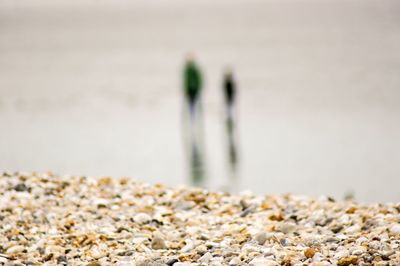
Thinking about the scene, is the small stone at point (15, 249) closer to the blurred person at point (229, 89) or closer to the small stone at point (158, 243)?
the small stone at point (158, 243)

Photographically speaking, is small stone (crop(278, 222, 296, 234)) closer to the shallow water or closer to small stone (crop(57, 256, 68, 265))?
small stone (crop(57, 256, 68, 265))

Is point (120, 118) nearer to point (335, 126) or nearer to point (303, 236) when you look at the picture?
point (335, 126)

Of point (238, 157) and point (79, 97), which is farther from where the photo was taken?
point (79, 97)

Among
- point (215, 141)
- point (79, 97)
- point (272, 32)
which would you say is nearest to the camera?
point (215, 141)

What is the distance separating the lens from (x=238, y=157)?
49.7ft

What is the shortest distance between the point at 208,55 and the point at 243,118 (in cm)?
2455

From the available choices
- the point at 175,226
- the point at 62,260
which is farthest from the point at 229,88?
the point at 62,260

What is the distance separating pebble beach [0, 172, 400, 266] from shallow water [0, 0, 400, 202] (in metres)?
3.80

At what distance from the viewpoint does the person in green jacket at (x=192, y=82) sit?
57.9 feet

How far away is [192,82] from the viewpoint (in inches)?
697

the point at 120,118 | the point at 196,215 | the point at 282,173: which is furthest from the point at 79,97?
the point at 196,215

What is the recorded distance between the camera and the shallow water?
546 inches

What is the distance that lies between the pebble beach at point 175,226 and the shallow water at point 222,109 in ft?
12.5

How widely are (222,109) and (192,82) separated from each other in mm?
4145
